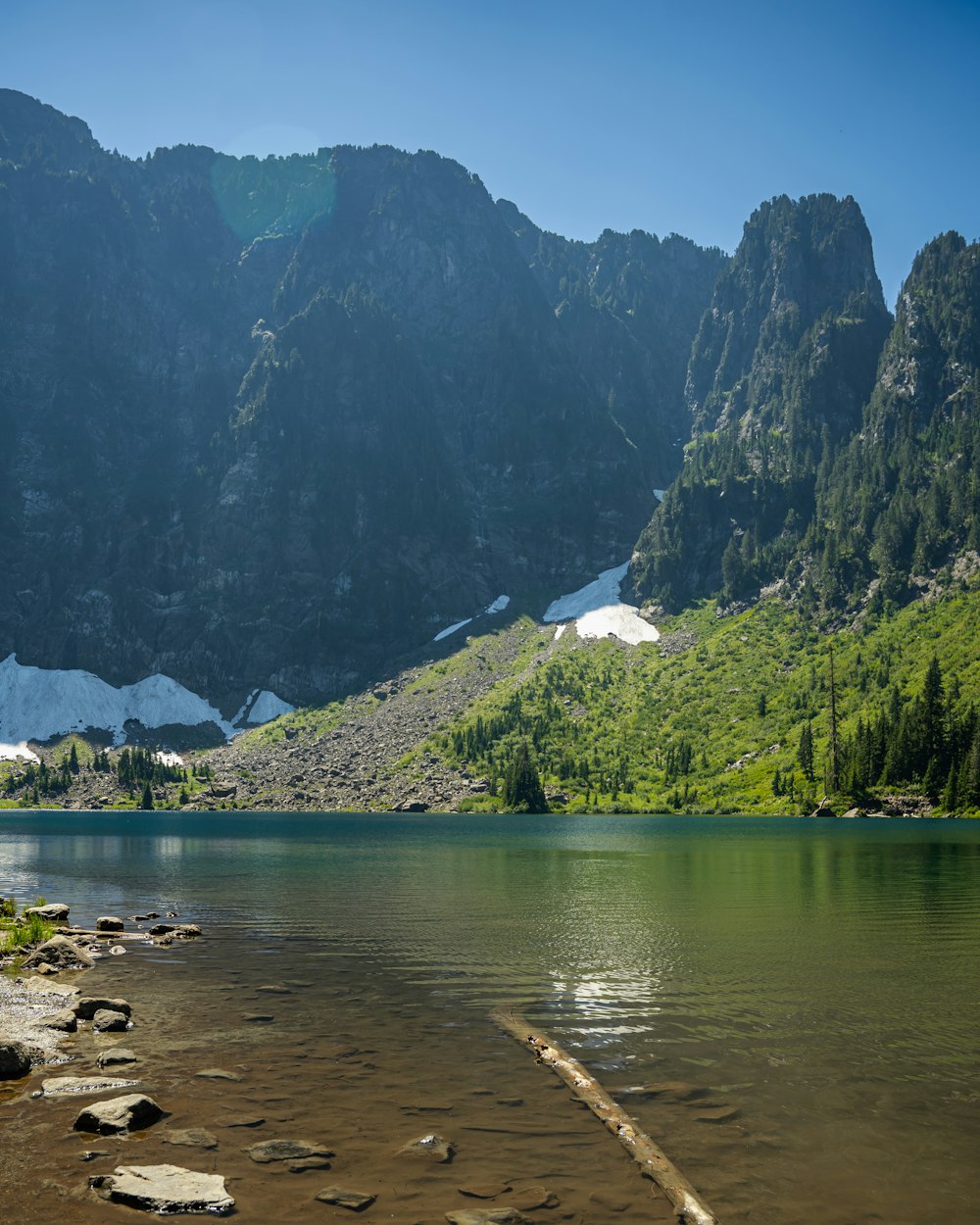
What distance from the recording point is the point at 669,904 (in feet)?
178

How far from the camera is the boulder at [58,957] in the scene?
3616 cm

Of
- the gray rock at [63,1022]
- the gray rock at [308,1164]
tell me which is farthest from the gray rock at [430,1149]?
the gray rock at [63,1022]

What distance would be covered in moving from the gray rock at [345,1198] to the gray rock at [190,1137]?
310 cm

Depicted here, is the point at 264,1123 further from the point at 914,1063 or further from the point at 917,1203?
the point at 914,1063

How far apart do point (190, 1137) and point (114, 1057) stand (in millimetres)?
6268

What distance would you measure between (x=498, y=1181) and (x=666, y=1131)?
13.2 ft

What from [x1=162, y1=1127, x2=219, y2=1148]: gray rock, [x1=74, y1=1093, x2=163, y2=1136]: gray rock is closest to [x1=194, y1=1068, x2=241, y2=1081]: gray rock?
[x1=74, y1=1093, x2=163, y2=1136]: gray rock

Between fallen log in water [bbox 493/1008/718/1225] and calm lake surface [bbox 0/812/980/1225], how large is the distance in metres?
0.36

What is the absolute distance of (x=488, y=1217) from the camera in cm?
1487

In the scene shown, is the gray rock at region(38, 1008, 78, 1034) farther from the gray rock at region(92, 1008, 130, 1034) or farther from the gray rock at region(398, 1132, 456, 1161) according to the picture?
the gray rock at region(398, 1132, 456, 1161)

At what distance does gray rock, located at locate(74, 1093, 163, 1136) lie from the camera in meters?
18.3

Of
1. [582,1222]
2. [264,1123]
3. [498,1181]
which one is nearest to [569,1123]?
[498,1181]

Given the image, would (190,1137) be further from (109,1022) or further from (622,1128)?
(109,1022)

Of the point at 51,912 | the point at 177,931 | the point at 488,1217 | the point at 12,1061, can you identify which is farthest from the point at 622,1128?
the point at 51,912
